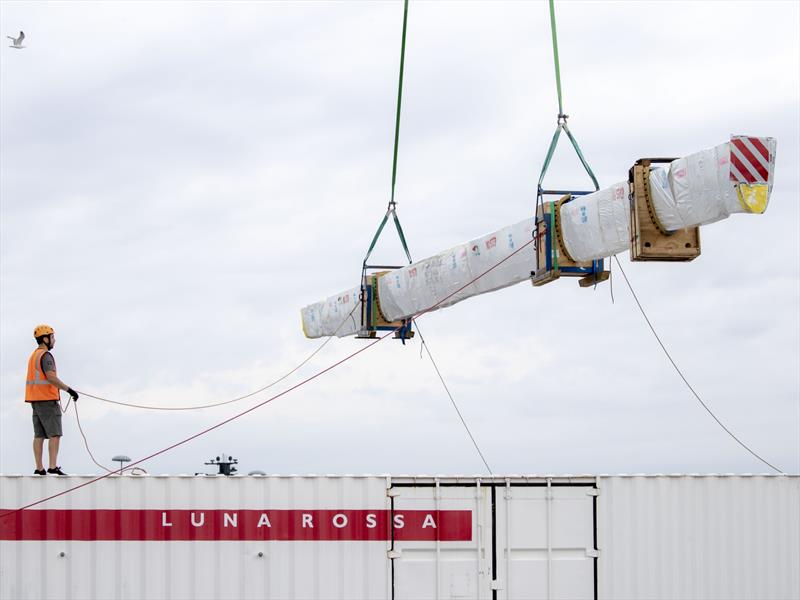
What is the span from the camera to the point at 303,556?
1223 cm

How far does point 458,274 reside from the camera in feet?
44.9

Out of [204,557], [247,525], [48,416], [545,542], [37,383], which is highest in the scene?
[37,383]

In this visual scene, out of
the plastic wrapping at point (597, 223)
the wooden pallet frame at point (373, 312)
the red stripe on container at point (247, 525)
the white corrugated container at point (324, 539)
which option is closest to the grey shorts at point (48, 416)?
the white corrugated container at point (324, 539)

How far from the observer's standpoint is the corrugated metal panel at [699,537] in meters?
12.6

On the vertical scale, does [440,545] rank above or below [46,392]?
below

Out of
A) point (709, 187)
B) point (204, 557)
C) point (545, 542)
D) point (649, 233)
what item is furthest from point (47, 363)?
point (709, 187)

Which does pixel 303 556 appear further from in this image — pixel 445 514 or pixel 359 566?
pixel 445 514

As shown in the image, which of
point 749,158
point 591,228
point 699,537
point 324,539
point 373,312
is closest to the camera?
point 749,158

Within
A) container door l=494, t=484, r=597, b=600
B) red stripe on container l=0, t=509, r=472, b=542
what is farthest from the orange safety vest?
container door l=494, t=484, r=597, b=600

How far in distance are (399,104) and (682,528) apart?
24.2 feet

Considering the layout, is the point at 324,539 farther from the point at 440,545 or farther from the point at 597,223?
the point at 597,223

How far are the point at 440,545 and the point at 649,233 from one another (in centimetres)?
464

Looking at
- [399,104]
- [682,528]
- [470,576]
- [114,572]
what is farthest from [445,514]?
[399,104]

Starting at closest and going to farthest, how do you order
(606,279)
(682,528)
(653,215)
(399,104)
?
(653,215), (606,279), (682,528), (399,104)
